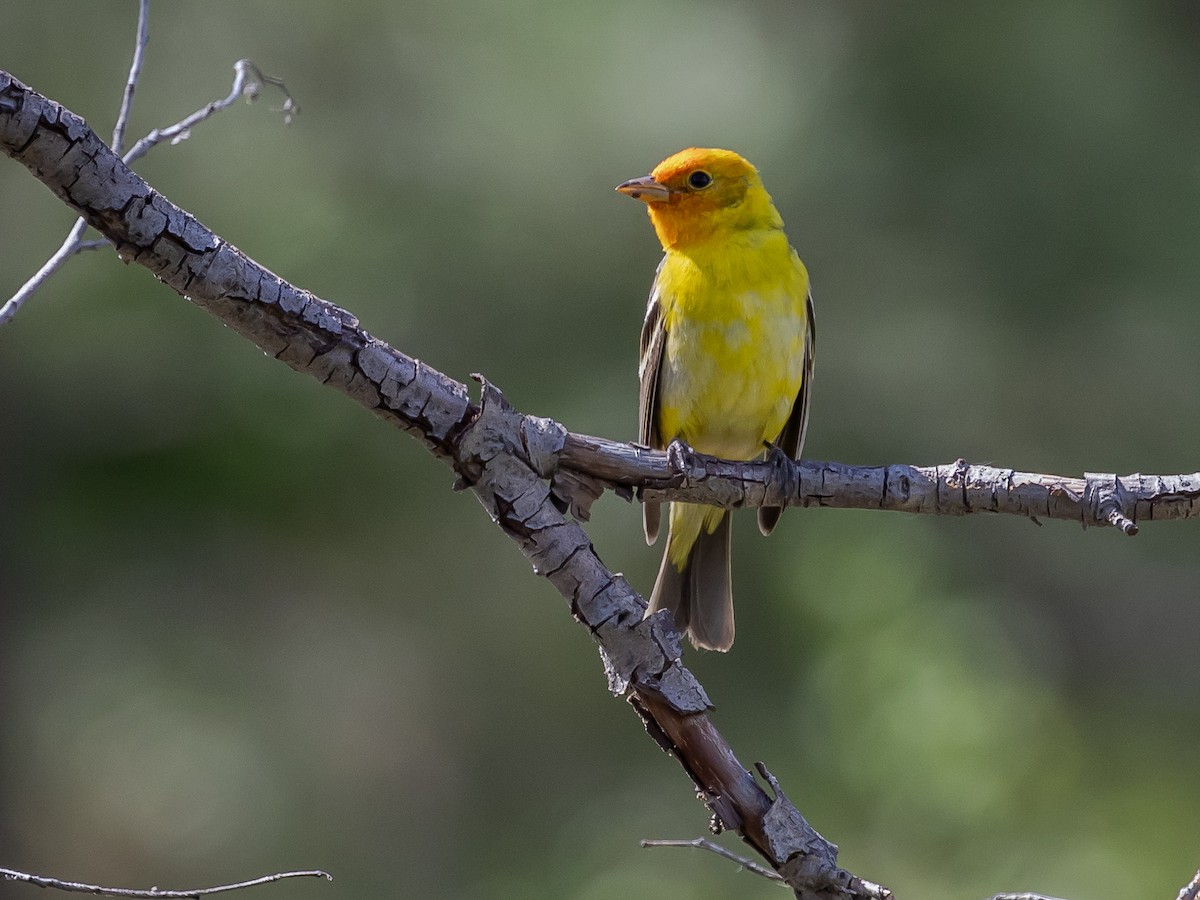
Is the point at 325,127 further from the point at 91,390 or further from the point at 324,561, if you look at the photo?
the point at 324,561

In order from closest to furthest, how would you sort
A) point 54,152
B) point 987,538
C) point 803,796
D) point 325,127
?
point 54,152 → point 803,796 → point 325,127 → point 987,538

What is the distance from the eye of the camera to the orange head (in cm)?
448

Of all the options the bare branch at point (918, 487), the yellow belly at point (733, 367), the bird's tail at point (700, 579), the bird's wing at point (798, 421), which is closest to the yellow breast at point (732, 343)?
the yellow belly at point (733, 367)

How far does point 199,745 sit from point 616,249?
3384 mm

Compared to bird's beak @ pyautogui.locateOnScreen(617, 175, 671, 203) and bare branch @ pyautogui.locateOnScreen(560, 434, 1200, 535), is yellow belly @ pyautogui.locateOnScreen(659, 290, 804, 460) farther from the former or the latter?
bare branch @ pyautogui.locateOnScreen(560, 434, 1200, 535)

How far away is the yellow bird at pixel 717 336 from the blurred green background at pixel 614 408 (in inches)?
53.1

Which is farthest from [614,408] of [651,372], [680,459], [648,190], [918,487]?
[918,487]

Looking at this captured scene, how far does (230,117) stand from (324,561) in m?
2.31

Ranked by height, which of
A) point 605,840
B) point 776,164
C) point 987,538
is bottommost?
point 605,840

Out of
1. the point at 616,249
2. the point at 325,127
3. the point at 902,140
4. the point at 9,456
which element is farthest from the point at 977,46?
the point at 9,456

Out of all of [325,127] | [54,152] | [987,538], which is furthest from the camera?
[987,538]

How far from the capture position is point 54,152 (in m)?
2.33

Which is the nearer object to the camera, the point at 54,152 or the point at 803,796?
the point at 54,152

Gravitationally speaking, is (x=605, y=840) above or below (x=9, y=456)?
below
